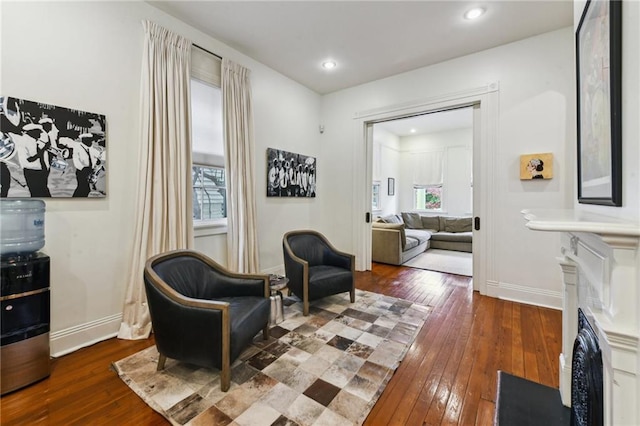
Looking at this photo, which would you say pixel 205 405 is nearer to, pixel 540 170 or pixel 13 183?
pixel 13 183

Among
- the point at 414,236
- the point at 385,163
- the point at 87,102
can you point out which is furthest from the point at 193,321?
the point at 385,163

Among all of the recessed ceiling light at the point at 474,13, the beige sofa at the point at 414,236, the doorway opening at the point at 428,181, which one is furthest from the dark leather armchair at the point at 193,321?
the doorway opening at the point at 428,181

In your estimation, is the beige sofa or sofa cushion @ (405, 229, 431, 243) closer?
the beige sofa

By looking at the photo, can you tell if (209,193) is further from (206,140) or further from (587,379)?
(587,379)

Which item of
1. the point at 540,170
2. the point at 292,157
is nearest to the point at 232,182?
the point at 292,157

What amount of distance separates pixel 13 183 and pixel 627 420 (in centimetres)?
341

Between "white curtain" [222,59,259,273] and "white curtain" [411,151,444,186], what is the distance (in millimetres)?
A: 6098

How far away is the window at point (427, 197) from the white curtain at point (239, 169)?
6186 mm

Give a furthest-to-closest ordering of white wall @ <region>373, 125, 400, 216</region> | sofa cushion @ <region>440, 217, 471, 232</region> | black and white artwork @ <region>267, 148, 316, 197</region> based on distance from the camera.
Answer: white wall @ <region>373, 125, 400, 216</region>, sofa cushion @ <region>440, 217, 471, 232</region>, black and white artwork @ <region>267, 148, 316, 197</region>

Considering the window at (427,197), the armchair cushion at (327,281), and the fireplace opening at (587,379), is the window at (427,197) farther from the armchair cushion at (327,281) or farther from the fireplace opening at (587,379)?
the fireplace opening at (587,379)

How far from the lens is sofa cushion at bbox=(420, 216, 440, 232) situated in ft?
23.3

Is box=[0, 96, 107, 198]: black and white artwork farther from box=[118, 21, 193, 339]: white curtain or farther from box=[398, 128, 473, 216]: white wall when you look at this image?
box=[398, 128, 473, 216]: white wall

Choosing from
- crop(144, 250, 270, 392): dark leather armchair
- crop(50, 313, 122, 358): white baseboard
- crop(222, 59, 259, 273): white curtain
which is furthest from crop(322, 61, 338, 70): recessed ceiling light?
crop(50, 313, 122, 358): white baseboard

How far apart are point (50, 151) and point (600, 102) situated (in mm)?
3411
